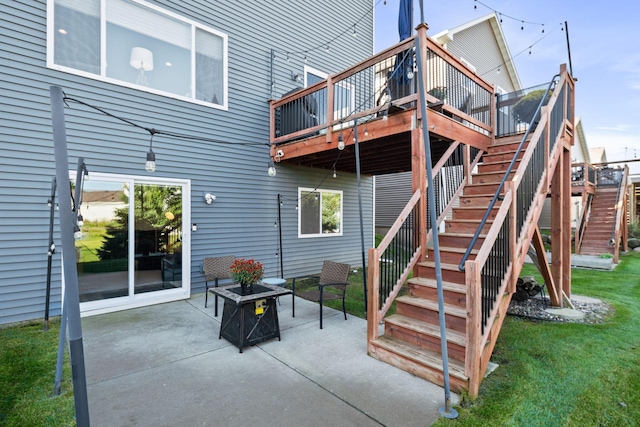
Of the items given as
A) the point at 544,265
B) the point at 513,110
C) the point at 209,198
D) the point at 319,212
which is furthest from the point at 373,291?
the point at 513,110

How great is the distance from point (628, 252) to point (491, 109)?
11228 mm

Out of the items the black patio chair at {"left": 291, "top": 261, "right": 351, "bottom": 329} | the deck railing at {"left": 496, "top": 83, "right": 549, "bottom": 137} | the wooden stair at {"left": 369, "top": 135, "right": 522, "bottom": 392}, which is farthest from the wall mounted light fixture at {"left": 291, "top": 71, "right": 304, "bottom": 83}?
the wooden stair at {"left": 369, "top": 135, "right": 522, "bottom": 392}

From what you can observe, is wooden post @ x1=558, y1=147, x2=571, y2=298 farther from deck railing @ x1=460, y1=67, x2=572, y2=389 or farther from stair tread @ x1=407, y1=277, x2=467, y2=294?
stair tread @ x1=407, y1=277, x2=467, y2=294

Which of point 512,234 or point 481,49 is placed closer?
point 512,234

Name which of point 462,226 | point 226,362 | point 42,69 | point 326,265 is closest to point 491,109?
point 462,226

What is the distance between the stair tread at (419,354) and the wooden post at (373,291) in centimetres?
11

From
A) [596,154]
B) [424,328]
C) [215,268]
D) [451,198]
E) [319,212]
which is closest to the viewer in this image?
[424,328]

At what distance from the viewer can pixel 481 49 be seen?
1323 cm

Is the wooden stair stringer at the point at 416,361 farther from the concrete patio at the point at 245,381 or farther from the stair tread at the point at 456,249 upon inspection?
the stair tread at the point at 456,249

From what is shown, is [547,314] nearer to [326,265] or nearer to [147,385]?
[326,265]

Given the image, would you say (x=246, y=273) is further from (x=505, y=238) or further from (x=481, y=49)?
(x=481, y=49)

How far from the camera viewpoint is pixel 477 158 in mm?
5301

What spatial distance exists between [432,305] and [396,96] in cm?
334

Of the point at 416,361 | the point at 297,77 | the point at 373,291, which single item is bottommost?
the point at 416,361
